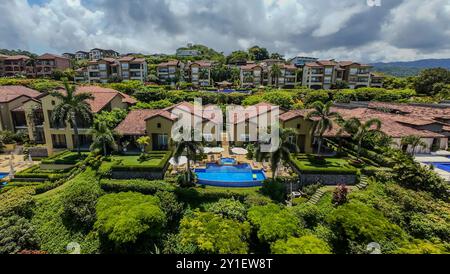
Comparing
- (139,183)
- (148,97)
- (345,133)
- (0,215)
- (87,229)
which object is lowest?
(87,229)

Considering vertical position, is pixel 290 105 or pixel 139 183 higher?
pixel 290 105

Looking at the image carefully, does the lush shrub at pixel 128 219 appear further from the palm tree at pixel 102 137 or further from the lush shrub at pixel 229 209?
the palm tree at pixel 102 137

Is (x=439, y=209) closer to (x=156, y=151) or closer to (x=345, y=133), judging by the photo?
(x=345, y=133)

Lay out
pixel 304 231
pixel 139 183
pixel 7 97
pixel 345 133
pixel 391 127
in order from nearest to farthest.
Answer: pixel 304 231 < pixel 139 183 < pixel 345 133 < pixel 391 127 < pixel 7 97

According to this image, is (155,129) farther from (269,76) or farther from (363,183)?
(269,76)

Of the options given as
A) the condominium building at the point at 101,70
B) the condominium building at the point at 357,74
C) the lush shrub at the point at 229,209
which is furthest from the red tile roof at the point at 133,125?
the condominium building at the point at 357,74

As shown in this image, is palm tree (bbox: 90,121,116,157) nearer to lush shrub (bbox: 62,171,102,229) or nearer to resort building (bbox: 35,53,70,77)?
lush shrub (bbox: 62,171,102,229)
